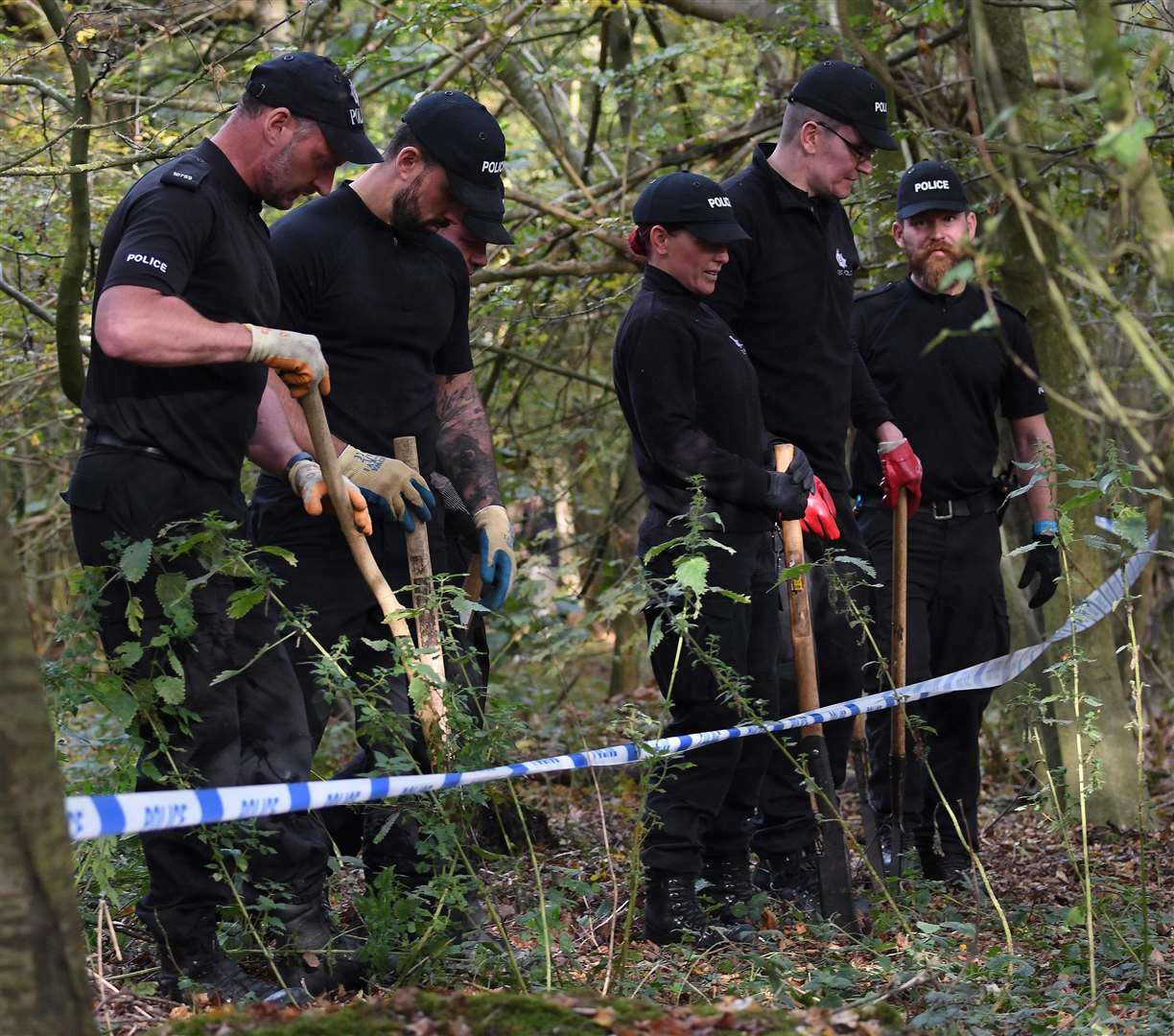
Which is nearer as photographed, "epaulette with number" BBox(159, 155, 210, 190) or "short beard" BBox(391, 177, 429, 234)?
"epaulette with number" BBox(159, 155, 210, 190)

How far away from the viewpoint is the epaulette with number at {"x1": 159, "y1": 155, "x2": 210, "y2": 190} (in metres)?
3.67

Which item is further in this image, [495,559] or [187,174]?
[495,559]

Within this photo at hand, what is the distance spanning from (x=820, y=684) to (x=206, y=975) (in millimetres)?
2589

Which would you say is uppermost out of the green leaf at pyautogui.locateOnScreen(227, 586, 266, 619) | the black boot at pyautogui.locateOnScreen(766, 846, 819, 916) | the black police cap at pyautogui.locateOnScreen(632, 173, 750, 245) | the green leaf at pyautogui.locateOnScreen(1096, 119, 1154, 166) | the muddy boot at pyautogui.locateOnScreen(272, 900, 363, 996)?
the black police cap at pyautogui.locateOnScreen(632, 173, 750, 245)

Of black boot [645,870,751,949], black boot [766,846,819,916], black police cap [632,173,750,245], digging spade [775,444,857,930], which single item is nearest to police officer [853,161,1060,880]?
black boot [766,846,819,916]

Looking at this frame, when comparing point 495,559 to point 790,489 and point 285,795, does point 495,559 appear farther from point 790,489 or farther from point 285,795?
point 285,795

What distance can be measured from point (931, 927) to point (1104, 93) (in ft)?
8.62

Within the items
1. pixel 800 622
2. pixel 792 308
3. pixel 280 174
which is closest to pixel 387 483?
pixel 280 174

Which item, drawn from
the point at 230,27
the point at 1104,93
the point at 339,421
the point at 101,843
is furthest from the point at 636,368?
the point at 230,27

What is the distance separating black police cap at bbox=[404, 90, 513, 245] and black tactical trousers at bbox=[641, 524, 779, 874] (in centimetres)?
124

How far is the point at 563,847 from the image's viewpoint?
606 cm

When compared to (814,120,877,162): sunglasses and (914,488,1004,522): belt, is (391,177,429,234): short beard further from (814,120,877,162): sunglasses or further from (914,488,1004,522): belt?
(914,488,1004,522): belt

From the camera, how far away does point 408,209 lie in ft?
14.3

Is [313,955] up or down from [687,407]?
down
